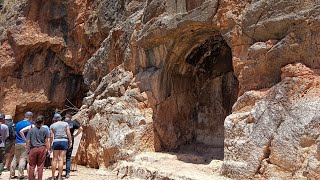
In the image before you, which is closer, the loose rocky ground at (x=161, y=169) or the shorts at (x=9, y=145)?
the loose rocky ground at (x=161, y=169)

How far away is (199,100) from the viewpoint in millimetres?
10938

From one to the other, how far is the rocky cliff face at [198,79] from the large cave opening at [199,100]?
30 millimetres

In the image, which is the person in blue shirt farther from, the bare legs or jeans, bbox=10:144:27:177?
the bare legs

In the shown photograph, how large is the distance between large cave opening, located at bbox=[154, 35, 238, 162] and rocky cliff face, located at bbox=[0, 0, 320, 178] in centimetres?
3

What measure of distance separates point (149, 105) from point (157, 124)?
0.56 m

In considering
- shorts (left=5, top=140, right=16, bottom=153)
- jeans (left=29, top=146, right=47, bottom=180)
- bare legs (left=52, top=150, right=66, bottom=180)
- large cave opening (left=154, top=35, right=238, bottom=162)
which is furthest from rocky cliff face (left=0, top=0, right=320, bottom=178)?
jeans (left=29, top=146, right=47, bottom=180)

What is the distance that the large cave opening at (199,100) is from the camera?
32.8ft

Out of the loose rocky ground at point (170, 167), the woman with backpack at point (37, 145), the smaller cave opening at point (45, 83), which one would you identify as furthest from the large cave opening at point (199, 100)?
the smaller cave opening at point (45, 83)

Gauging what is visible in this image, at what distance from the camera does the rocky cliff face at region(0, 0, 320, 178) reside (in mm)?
6355

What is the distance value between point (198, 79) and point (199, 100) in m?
0.63

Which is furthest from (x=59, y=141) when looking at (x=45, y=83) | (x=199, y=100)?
(x=45, y=83)

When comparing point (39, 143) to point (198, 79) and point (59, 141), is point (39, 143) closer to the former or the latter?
point (59, 141)

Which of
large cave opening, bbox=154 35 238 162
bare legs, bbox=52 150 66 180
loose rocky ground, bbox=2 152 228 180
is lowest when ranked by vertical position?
loose rocky ground, bbox=2 152 228 180

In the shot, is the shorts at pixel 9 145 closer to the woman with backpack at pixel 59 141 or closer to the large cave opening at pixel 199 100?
the woman with backpack at pixel 59 141
